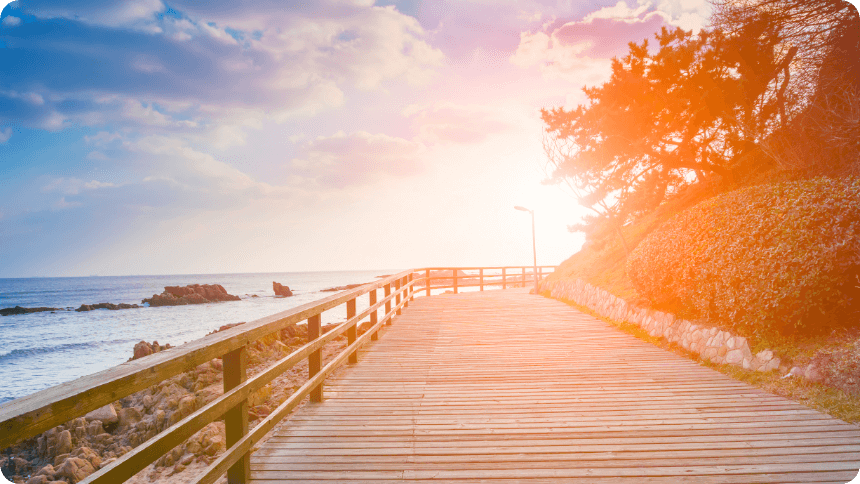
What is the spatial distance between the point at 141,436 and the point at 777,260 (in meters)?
9.86

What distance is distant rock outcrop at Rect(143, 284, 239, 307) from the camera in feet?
164

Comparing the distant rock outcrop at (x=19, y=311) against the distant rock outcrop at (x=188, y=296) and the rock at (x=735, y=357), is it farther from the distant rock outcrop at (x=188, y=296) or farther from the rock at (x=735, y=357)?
the rock at (x=735, y=357)

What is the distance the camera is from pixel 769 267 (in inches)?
213

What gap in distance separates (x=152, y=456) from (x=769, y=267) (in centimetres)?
646

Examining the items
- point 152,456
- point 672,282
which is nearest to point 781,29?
point 672,282

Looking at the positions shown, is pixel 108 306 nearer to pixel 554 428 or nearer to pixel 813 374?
pixel 554 428

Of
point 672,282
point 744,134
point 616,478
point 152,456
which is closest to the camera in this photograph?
point 152,456

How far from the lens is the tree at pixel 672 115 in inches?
417

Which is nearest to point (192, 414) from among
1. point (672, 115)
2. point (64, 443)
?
point (64, 443)

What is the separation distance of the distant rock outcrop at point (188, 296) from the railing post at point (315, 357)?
52.5 metres

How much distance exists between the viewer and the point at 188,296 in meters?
51.7

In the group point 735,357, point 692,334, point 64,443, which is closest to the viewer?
point 735,357

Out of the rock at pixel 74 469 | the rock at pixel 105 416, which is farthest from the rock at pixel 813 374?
the rock at pixel 105 416

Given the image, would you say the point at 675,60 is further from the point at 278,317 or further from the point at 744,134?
the point at 278,317
